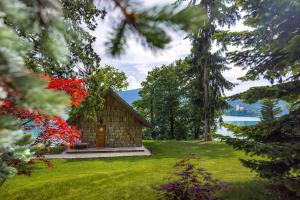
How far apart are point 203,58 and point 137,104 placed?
17.1m

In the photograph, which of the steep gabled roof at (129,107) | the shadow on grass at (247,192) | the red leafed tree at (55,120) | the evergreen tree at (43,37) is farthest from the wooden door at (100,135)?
the evergreen tree at (43,37)

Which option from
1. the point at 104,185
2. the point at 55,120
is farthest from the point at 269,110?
the point at 55,120

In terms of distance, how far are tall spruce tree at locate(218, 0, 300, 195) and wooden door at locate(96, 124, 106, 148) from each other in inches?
635

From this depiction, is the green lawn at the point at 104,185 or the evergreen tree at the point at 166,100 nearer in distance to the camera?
the green lawn at the point at 104,185

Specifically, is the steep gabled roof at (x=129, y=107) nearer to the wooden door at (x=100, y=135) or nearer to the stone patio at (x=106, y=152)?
the stone patio at (x=106, y=152)

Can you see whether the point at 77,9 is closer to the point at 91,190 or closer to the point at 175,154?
the point at 91,190

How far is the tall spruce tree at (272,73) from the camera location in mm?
6941

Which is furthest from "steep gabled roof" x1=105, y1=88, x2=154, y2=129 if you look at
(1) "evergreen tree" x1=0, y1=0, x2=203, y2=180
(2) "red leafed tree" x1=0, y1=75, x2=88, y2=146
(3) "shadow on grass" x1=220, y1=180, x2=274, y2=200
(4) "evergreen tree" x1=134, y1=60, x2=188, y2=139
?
(1) "evergreen tree" x1=0, y1=0, x2=203, y2=180

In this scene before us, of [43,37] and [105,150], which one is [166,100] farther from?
[43,37]

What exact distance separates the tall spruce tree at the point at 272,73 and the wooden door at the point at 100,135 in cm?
1613

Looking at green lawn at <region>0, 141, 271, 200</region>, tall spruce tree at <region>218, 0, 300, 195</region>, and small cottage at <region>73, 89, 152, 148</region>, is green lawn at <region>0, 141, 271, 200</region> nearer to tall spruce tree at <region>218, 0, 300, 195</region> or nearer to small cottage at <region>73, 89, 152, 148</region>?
tall spruce tree at <region>218, 0, 300, 195</region>

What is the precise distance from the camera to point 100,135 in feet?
75.3

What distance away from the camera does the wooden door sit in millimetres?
22830

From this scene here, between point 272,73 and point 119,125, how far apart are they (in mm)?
16128
